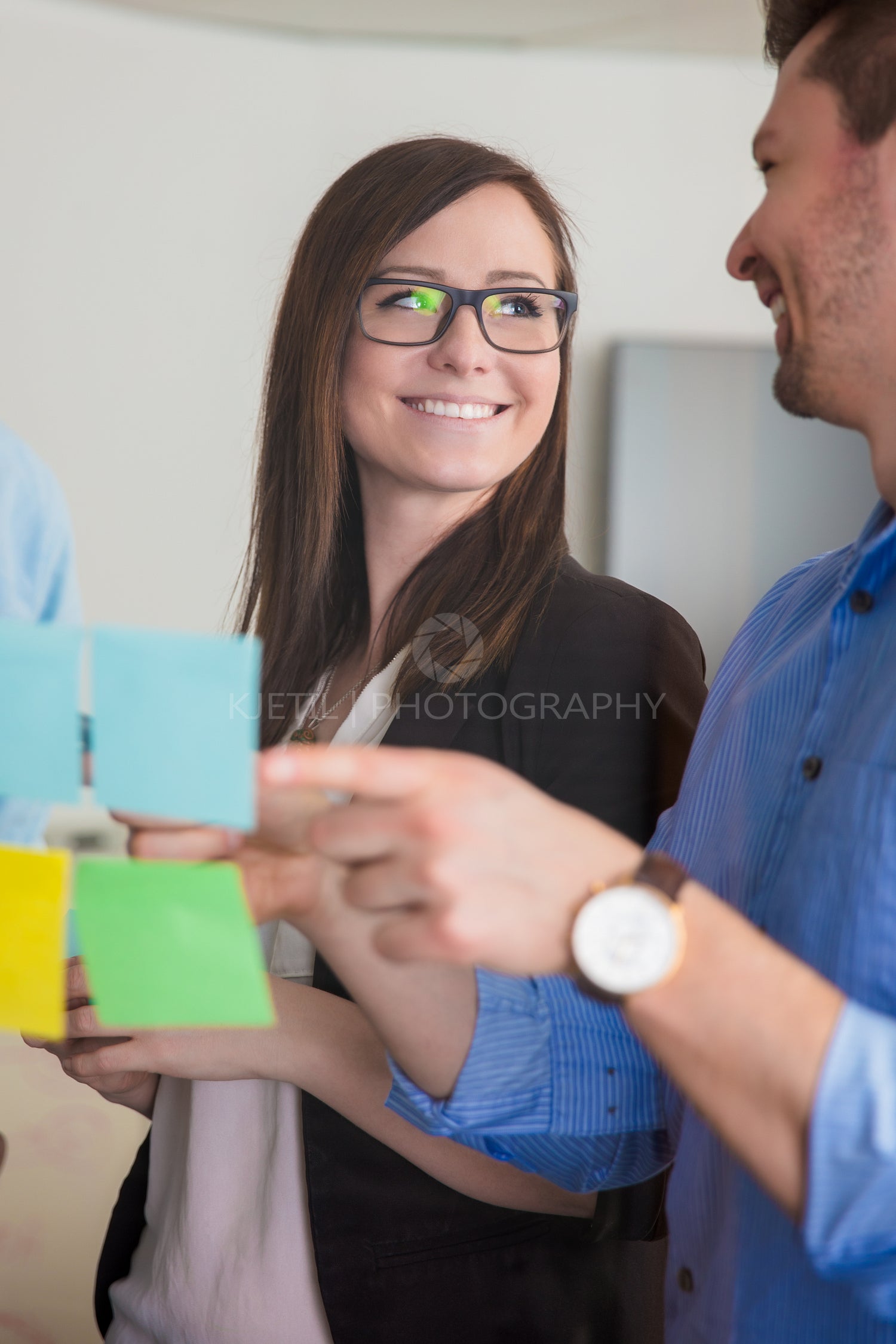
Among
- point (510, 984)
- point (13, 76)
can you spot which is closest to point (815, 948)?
point (510, 984)

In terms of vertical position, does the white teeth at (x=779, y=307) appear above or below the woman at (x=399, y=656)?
above

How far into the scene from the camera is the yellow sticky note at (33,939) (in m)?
0.47

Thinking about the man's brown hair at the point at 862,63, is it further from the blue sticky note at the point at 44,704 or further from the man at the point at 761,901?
the blue sticky note at the point at 44,704

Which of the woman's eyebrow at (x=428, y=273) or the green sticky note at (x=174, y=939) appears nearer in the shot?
the green sticky note at (x=174, y=939)

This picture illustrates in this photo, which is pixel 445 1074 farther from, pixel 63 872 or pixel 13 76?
pixel 13 76

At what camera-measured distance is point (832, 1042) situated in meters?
0.44

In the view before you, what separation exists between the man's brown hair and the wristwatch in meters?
0.40

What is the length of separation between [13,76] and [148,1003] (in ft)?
1.93

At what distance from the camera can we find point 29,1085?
0.79m

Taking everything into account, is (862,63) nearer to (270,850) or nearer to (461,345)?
(461,345)

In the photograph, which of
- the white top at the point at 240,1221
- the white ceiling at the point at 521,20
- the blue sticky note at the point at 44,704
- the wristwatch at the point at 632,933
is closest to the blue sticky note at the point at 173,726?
the blue sticky note at the point at 44,704

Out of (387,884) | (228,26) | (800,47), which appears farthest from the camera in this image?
(228,26)

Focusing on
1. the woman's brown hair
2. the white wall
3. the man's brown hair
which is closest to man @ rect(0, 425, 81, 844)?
the white wall

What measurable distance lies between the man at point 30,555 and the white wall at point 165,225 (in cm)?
1
